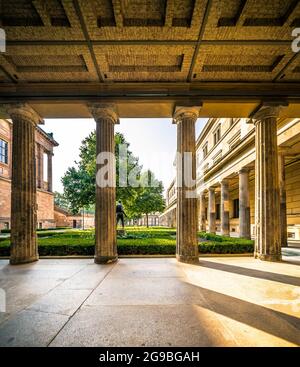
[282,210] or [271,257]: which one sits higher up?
[282,210]

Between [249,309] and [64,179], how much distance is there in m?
18.3

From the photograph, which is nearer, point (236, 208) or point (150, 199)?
point (236, 208)

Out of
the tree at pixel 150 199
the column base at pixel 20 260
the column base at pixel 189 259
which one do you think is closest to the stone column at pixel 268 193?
the column base at pixel 189 259

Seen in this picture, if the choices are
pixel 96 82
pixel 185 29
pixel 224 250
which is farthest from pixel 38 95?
pixel 224 250

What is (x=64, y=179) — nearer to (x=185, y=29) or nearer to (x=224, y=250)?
(x=224, y=250)

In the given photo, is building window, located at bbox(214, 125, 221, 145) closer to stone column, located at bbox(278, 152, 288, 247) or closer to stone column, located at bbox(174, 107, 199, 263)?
stone column, located at bbox(278, 152, 288, 247)

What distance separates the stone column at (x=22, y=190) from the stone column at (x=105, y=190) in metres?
2.47

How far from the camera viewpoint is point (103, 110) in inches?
292

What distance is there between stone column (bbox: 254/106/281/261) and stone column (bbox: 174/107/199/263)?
2536 millimetres

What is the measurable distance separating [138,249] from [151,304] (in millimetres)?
4696

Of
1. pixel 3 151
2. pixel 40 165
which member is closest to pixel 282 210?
pixel 3 151

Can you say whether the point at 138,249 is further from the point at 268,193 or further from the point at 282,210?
the point at 282,210

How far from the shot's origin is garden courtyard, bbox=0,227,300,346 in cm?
280

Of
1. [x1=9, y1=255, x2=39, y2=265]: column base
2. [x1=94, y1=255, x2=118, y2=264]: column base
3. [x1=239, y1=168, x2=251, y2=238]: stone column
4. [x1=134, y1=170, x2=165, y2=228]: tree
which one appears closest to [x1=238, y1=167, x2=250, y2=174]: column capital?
[x1=239, y1=168, x2=251, y2=238]: stone column
